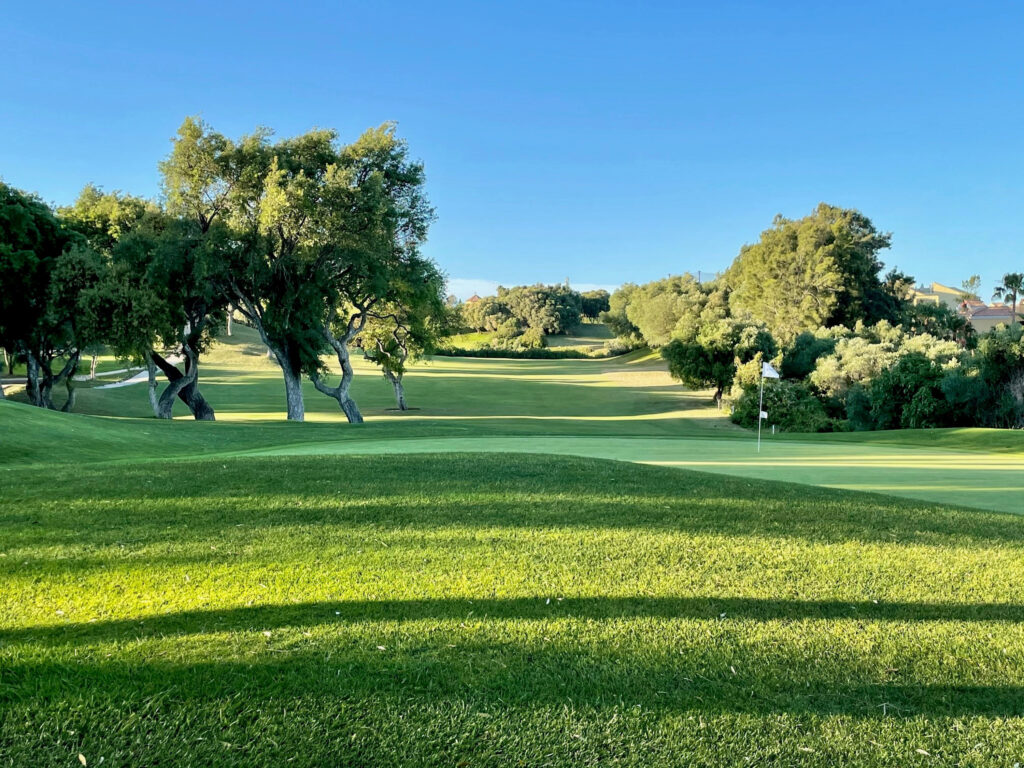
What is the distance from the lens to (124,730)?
9.68 ft

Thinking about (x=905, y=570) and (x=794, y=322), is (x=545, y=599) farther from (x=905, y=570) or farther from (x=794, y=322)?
(x=794, y=322)

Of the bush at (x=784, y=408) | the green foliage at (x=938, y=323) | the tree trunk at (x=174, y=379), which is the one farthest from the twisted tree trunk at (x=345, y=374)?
the green foliage at (x=938, y=323)

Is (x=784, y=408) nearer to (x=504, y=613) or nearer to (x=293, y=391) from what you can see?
(x=293, y=391)

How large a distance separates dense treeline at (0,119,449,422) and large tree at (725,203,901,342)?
44.2 m

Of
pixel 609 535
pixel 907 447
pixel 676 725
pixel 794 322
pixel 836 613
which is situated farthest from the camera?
pixel 794 322

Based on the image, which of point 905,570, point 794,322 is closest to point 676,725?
point 905,570

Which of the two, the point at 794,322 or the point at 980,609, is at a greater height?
the point at 794,322

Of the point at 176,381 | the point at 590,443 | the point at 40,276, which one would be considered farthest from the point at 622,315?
the point at 590,443

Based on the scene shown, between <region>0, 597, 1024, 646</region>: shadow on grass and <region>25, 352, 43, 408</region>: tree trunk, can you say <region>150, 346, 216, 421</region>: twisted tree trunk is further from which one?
<region>0, 597, 1024, 646</region>: shadow on grass

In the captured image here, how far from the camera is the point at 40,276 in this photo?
95.0 ft

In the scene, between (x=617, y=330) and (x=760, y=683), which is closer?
(x=760, y=683)

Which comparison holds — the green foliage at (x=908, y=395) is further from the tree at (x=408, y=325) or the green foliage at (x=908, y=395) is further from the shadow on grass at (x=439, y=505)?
the shadow on grass at (x=439, y=505)

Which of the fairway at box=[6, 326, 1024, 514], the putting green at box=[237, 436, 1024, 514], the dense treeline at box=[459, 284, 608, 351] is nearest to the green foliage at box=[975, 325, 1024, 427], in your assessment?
the fairway at box=[6, 326, 1024, 514]

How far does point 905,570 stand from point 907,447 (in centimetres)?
1480
